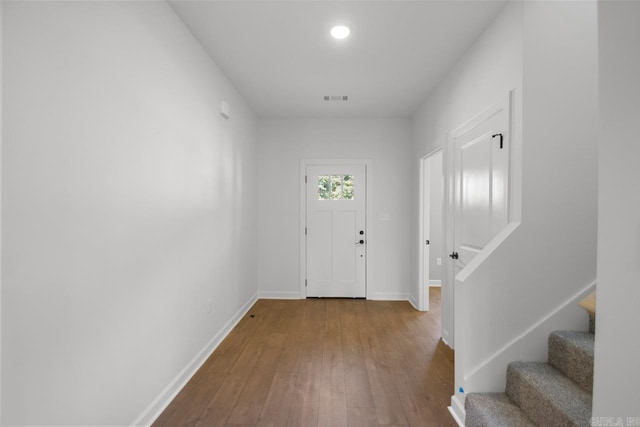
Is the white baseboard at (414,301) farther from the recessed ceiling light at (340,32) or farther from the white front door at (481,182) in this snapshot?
the recessed ceiling light at (340,32)

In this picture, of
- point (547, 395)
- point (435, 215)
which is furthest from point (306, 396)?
point (435, 215)

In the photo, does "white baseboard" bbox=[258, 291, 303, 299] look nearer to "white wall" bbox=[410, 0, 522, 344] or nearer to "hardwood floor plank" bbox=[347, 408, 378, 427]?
"white wall" bbox=[410, 0, 522, 344]

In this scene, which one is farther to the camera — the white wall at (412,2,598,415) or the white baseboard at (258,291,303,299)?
the white baseboard at (258,291,303,299)

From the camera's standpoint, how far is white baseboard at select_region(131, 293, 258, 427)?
180 centimetres

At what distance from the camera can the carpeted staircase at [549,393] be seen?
1434 mm

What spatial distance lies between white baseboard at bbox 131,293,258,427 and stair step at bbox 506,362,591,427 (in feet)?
7.03

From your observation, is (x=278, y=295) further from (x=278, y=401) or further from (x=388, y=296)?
(x=278, y=401)

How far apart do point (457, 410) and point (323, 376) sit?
0.96m

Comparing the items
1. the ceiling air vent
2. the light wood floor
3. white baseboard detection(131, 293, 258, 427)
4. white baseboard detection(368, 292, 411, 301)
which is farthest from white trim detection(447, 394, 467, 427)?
the ceiling air vent

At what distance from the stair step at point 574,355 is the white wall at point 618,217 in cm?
75

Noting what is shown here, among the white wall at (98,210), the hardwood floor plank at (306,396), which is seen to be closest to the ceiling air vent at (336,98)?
the white wall at (98,210)

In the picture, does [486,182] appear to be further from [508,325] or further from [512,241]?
[508,325]

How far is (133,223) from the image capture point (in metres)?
1.65

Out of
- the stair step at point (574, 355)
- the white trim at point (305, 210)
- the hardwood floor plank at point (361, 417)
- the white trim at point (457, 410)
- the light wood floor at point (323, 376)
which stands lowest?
the light wood floor at point (323, 376)
